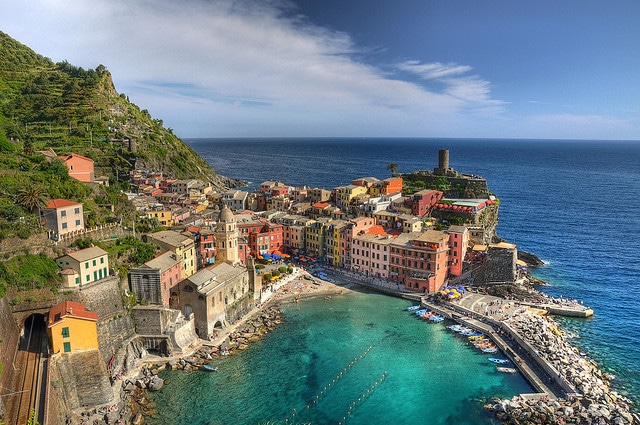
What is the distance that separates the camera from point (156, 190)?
10175cm

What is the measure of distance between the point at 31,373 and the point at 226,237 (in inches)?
1145

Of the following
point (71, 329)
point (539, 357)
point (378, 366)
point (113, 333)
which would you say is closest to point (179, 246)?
point (113, 333)

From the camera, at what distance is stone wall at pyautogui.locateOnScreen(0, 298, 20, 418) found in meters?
27.2

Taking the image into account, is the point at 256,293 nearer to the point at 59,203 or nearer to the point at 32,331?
the point at 59,203

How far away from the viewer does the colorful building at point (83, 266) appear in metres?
39.8

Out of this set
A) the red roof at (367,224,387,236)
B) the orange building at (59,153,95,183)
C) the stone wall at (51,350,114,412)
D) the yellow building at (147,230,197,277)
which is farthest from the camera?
the red roof at (367,224,387,236)

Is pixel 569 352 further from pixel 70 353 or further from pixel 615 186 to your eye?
pixel 615 186

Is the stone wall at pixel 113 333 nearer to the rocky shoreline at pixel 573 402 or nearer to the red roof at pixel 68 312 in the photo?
the red roof at pixel 68 312

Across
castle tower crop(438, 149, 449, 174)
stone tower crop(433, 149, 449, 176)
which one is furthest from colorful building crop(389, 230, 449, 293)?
A: castle tower crop(438, 149, 449, 174)

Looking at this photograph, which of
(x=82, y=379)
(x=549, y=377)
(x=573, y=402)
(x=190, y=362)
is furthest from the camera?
(x=190, y=362)

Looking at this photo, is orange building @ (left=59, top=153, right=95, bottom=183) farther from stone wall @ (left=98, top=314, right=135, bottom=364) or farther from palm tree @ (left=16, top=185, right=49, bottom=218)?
stone wall @ (left=98, top=314, right=135, bottom=364)

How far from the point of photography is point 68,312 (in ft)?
113

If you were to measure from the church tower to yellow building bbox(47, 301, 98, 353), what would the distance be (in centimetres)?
2206

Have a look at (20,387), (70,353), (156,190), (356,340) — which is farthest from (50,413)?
(156,190)
